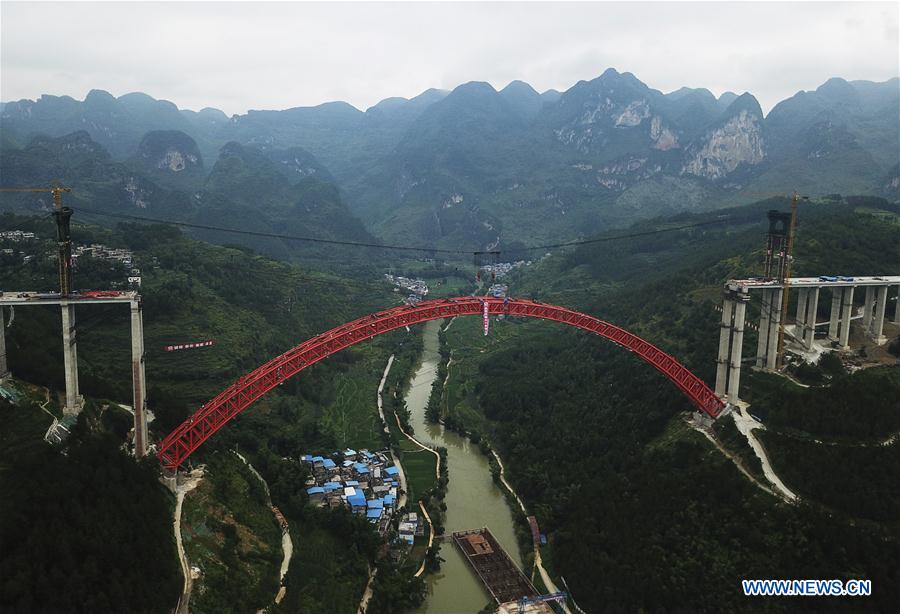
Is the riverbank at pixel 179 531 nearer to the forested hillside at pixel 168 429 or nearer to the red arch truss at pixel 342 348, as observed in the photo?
the forested hillside at pixel 168 429

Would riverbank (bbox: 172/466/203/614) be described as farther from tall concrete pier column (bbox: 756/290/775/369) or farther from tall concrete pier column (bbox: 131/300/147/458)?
tall concrete pier column (bbox: 756/290/775/369)

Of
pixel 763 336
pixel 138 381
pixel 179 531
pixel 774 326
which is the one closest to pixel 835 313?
pixel 763 336

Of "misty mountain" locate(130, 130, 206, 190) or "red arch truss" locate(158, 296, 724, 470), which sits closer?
"red arch truss" locate(158, 296, 724, 470)

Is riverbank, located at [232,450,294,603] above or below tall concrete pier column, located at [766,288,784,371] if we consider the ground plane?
below

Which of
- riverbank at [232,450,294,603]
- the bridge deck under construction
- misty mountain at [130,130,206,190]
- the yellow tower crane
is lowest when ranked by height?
the bridge deck under construction

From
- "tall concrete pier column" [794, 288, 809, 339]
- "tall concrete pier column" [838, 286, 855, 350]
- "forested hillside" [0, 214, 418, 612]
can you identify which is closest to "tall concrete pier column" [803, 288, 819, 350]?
"tall concrete pier column" [794, 288, 809, 339]

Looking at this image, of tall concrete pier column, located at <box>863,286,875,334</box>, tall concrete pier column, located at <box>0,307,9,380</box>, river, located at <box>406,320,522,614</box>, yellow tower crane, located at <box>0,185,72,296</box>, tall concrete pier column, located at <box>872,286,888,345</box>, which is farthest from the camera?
tall concrete pier column, located at <box>863,286,875,334</box>

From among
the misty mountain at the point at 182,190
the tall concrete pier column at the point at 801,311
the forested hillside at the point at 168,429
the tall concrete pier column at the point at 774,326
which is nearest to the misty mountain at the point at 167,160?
the misty mountain at the point at 182,190
